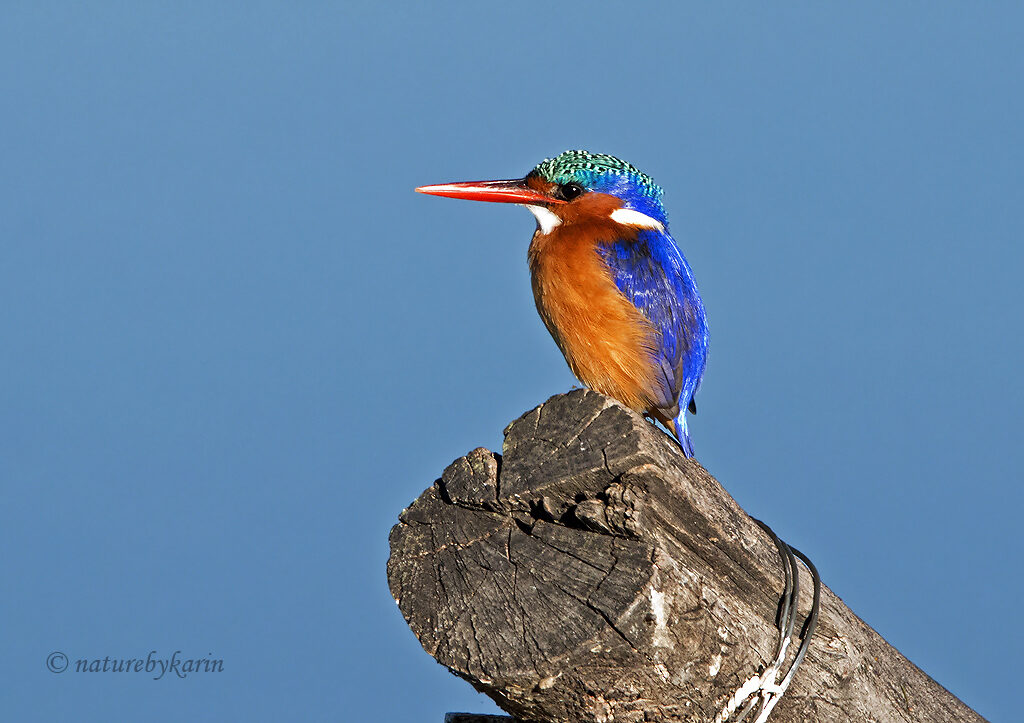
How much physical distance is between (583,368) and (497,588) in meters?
1.23

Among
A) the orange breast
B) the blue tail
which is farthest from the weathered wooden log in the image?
the blue tail

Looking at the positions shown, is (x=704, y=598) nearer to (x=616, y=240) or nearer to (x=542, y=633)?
(x=542, y=633)

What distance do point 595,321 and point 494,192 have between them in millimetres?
621

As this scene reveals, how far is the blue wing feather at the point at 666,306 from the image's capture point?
304cm

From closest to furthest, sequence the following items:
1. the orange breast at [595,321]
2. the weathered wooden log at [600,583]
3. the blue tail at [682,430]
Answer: the weathered wooden log at [600,583] < the orange breast at [595,321] < the blue tail at [682,430]

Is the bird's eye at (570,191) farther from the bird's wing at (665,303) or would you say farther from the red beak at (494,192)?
the bird's wing at (665,303)

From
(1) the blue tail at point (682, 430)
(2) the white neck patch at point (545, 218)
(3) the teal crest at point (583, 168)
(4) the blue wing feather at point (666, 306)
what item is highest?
(3) the teal crest at point (583, 168)

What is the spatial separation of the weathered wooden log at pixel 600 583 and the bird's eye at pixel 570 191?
1.28m

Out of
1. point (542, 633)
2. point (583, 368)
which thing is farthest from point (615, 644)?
point (583, 368)

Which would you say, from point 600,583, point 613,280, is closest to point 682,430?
point 613,280

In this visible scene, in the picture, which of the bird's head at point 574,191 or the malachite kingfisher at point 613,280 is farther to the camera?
the bird's head at point 574,191

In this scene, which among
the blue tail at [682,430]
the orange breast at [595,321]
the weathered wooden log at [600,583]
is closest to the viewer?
the weathered wooden log at [600,583]

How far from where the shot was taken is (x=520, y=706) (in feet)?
6.50

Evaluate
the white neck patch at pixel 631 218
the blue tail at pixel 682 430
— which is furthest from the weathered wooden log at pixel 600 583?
the white neck patch at pixel 631 218
